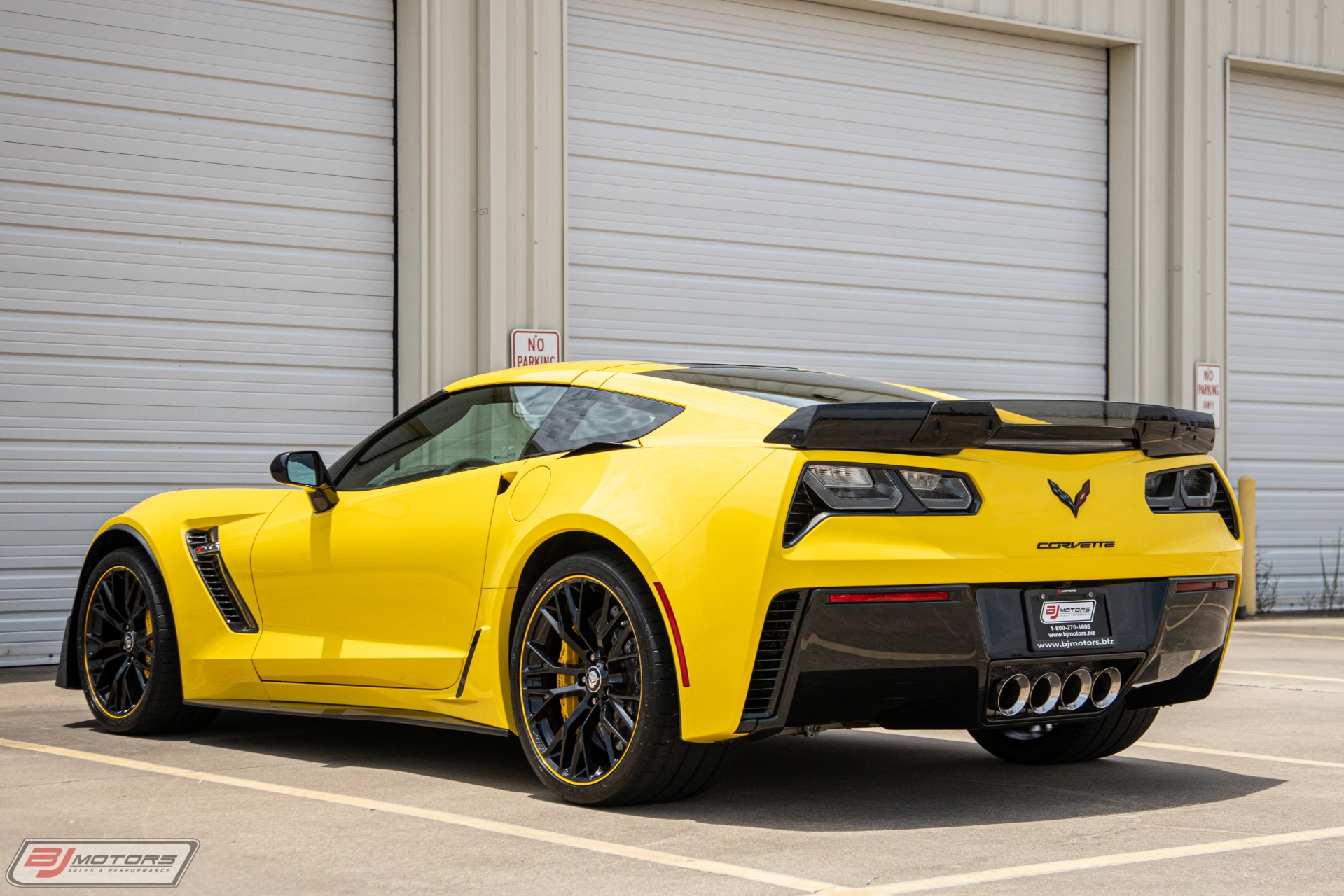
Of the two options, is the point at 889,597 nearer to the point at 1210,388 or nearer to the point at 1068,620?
the point at 1068,620

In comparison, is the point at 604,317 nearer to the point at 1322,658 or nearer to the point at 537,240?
the point at 537,240

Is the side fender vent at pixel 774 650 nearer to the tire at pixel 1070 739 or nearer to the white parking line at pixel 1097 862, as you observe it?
the white parking line at pixel 1097 862

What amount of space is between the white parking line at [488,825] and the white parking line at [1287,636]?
27.8 ft

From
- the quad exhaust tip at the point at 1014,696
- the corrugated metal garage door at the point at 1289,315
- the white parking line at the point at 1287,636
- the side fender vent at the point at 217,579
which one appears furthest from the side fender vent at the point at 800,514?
the corrugated metal garage door at the point at 1289,315

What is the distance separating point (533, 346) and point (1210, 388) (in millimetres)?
6464

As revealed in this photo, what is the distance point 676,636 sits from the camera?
4105 millimetres

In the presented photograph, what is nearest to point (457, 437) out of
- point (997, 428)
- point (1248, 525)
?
point (997, 428)

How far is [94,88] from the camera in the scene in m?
9.76

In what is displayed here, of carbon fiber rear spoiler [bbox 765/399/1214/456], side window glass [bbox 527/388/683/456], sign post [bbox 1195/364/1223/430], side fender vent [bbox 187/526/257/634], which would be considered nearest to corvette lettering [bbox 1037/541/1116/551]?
carbon fiber rear spoiler [bbox 765/399/1214/456]

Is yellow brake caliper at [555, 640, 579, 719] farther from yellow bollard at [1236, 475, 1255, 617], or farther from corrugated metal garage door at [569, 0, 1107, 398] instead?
yellow bollard at [1236, 475, 1255, 617]

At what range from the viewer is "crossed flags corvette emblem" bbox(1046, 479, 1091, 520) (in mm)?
4336

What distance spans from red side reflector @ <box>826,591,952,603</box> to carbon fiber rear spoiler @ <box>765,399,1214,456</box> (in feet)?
1.20

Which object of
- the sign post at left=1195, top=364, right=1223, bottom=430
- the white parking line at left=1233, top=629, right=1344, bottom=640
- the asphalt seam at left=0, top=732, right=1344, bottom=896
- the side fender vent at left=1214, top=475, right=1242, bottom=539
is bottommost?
the white parking line at left=1233, top=629, right=1344, bottom=640

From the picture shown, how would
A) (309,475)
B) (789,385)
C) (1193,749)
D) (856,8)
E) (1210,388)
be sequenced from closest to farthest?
(789,385)
(309,475)
(1193,749)
(856,8)
(1210,388)
